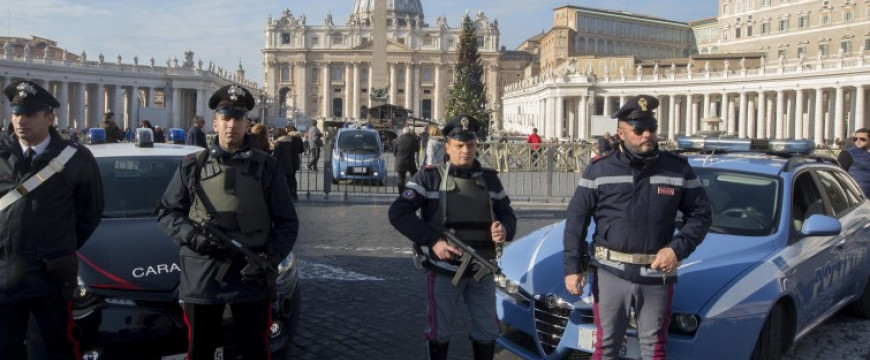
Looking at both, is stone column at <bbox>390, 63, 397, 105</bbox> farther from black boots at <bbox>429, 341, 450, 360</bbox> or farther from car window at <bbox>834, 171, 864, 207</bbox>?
black boots at <bbox>429, 341, 450, 360</bbox>

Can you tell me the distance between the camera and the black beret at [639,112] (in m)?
3.77

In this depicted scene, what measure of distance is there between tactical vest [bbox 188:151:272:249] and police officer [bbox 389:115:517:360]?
2.51 feet

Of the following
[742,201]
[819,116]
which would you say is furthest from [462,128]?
[819,116]

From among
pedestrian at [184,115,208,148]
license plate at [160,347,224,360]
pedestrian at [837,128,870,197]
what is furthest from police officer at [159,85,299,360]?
pedestrian at [184,115,208,148]

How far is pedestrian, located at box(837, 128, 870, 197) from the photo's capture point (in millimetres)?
8586

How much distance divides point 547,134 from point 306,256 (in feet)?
220

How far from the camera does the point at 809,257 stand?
16.1 ft

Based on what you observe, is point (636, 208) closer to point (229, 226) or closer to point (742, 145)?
point (229, 226)

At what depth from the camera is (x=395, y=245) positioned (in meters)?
9.88

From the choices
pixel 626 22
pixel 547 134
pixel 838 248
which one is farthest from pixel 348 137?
pixel 626 22

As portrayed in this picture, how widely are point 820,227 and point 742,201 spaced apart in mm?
707

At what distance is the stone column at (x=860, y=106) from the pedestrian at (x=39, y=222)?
55502 millimetres

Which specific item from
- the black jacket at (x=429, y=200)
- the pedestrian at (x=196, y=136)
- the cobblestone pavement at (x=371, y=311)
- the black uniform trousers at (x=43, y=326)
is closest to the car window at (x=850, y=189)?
the cobblestone pavement at (x=371, y=311)

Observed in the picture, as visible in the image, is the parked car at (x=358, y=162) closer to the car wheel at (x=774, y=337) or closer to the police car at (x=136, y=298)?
the police car at (x=136, y=298)
